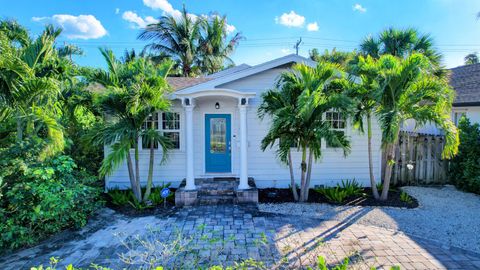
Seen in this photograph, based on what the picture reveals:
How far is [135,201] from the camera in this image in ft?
21.3


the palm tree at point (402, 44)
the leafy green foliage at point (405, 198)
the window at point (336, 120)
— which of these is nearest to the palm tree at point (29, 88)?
the window at point (336, 120)

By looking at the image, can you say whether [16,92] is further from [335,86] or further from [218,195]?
[335,86]

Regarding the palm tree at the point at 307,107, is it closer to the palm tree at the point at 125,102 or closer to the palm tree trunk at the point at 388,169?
the palm tree trunk at the point at 388,169

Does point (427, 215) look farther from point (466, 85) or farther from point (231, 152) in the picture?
point (466, 85)

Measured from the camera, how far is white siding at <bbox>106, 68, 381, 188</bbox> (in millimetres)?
8102

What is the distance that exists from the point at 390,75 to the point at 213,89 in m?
4.29

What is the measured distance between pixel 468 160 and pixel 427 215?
3.07 meters

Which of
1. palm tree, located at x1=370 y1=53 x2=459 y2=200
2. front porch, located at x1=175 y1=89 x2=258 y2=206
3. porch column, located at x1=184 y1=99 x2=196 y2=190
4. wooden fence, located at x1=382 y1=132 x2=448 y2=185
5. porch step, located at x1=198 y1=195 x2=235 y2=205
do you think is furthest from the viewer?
wooden fence, located at x1=382 y1=132 x2=448 y2=185

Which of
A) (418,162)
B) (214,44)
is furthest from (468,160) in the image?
(214,44)

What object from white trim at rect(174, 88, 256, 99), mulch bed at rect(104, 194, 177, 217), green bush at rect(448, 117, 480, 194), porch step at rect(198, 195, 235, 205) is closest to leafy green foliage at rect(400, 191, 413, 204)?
green bush at rect(448, 117, 480, 194)

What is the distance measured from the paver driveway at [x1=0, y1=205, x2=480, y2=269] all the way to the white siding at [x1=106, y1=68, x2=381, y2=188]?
2.33 m

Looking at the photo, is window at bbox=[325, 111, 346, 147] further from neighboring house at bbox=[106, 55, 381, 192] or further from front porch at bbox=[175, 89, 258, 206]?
front porch at bbox=[175, 89, 258, 206]

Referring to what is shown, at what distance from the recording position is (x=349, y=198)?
7105mm

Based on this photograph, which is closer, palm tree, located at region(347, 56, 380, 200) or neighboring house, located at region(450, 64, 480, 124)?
palm tree, located at region(347, 56, 380, 200)
